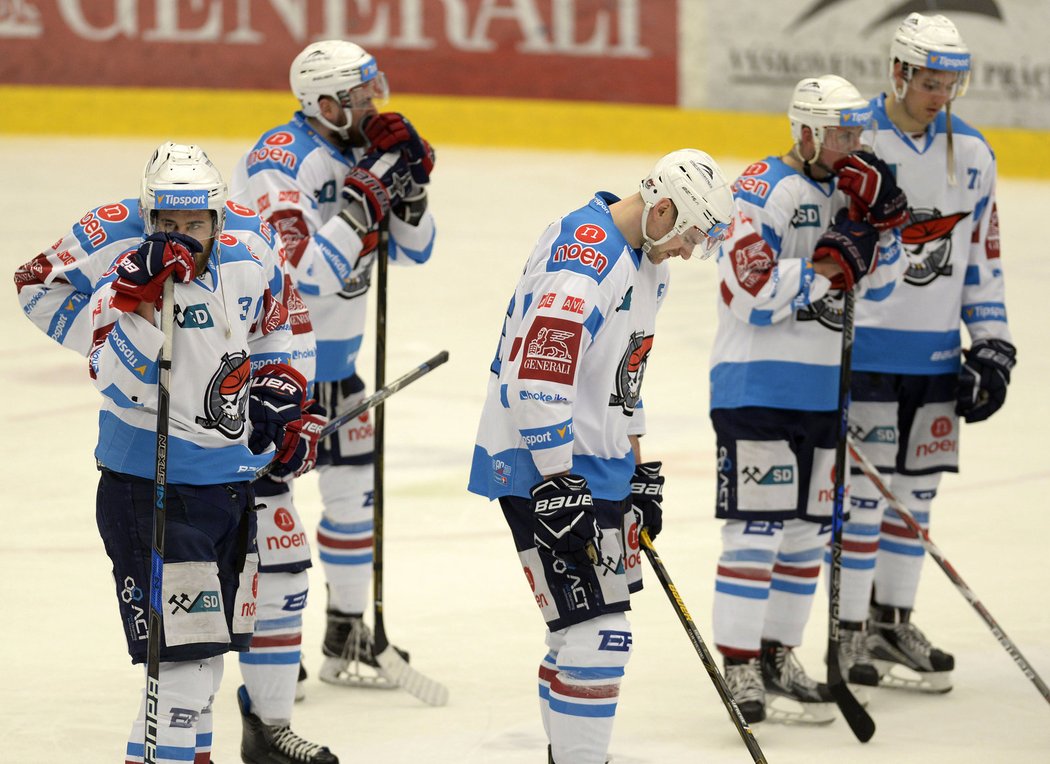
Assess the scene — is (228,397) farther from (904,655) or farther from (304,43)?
(304,43)

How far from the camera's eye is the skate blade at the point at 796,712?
188 inches

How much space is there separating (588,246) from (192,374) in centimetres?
83

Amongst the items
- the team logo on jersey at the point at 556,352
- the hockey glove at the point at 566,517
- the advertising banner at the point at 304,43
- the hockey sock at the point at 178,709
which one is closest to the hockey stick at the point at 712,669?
the hockey glove at the point at 566,517

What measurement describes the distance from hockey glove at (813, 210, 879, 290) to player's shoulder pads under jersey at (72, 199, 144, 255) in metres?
1.78

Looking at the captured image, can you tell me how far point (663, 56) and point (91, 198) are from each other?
4.01 metres

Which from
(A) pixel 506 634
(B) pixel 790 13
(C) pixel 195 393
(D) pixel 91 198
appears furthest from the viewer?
(B) pixel 790 13

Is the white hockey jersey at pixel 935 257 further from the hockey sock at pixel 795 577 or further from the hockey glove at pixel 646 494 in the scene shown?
the hockey glove at pixel 646 494

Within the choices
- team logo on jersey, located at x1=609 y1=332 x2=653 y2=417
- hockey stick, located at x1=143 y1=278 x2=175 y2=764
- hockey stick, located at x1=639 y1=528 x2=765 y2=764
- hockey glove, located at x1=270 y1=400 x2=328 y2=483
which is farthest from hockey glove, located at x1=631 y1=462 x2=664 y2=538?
hockey stick, located at x1=143 y1=278 x2=175 y2=764

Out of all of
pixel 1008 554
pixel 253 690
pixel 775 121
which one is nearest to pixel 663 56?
pixel 775 121

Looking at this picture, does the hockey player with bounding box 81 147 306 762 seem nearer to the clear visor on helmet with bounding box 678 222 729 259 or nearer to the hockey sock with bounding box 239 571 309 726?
the hockey sock with bounding box 239 571 309 726

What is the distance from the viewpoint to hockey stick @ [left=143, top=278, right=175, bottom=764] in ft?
11.3

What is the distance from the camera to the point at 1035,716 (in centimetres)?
484

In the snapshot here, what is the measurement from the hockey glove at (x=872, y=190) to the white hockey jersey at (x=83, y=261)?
156 cm

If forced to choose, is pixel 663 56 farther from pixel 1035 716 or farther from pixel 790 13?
pixel 1035 716
